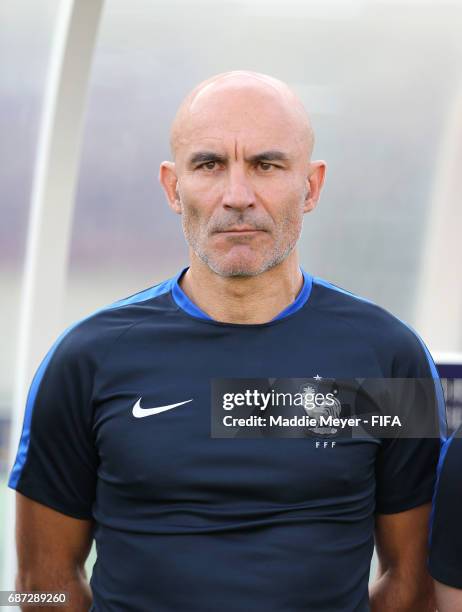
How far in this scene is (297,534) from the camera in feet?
6.20

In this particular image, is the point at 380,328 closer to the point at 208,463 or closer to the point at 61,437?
the point at 208,463

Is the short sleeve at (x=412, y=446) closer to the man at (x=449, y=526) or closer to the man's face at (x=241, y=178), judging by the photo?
the man at (x=449, y=526)

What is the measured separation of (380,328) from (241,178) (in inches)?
17.4

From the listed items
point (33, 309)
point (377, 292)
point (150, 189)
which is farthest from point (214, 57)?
point (33, 309)

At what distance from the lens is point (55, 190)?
3648 millimetres

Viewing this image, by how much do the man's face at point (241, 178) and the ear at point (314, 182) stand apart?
6cm

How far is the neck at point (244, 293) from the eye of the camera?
2.03 meters

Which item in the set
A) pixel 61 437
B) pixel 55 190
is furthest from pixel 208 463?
pixel 55 190

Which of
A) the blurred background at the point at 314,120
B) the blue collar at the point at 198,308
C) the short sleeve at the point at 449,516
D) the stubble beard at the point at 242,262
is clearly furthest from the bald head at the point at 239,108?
the blurred background at the point at 314,120

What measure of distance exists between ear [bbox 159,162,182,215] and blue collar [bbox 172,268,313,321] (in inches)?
6.6

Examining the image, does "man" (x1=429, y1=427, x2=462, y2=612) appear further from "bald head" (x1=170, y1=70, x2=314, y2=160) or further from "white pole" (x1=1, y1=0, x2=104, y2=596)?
"white pole" (x1=1, y1=0, x2=104, y2=596)

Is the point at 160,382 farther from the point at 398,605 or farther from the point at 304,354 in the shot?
the point at 398,605

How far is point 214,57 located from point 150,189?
1048 mm

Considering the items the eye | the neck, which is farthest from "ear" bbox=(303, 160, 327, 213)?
the eye
